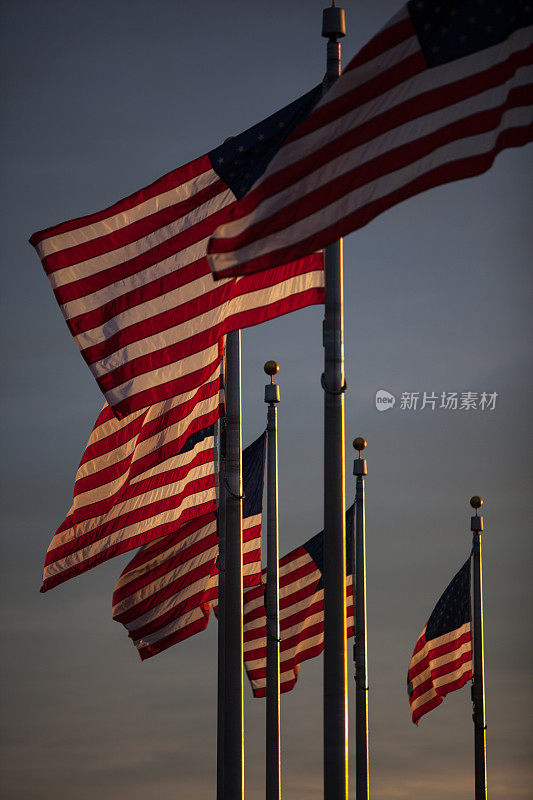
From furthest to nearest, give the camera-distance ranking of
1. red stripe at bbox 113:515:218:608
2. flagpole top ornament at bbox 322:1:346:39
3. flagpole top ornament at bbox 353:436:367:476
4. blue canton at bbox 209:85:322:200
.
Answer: flagpole top ornament at bbox 353:436:367:476 < red stripe at bbox 113:515:218:608 < blue canton at bbox 209:85:322:200 < flagpole top ornament at bbox 322:1:346:39

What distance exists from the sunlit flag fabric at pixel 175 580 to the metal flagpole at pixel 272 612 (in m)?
0.52

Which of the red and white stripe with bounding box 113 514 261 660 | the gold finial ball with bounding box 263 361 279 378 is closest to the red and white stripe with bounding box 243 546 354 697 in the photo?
the red and white stripe with bounding box 113 514 261 660

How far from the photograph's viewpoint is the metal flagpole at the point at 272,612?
2705 cm

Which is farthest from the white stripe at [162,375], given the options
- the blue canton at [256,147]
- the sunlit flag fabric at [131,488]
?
the sunlit flag fabric at [131,488]

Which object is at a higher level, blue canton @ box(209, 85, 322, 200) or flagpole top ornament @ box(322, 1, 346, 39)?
flagpole top ornament @ box(322, 1, 346, 39)

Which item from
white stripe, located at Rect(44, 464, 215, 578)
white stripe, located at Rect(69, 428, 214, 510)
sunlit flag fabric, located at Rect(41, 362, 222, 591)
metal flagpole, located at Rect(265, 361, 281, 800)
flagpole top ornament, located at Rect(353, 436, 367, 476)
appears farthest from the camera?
flagpole top ornament, located at Rect(353, 436, 367, 476)

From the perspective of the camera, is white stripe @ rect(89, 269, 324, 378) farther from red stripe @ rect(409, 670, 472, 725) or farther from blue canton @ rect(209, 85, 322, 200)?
red stripe @ rect(409, 670, 472, 725)

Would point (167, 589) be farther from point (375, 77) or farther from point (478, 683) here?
point (375, 77)

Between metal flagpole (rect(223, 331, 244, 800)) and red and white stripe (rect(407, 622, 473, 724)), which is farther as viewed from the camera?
red and white stripe (rect(407, 622, 473, 724))

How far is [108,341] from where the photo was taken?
17.0 m

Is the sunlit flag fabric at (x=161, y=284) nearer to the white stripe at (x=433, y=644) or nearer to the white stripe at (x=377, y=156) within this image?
the white stripe at (x=377, y=156)

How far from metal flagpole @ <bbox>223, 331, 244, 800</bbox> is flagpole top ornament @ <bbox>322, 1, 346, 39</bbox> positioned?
7.68 meters

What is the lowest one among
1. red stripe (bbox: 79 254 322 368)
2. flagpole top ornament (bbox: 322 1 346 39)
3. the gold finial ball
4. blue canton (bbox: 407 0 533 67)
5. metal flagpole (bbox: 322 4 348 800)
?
metal flagpole (bbox: 322 4 348 800)

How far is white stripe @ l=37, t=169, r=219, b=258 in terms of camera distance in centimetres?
1714
